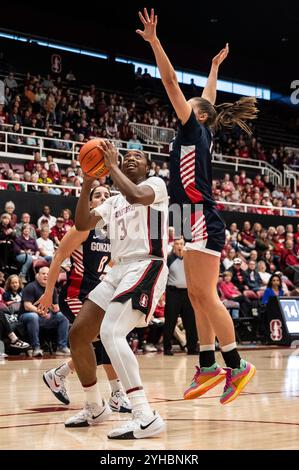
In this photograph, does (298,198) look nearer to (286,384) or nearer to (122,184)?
(286,384)

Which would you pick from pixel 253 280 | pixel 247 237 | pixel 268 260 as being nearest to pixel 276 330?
pixel 253 280

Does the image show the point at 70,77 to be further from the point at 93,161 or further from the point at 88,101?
the point at 93,161

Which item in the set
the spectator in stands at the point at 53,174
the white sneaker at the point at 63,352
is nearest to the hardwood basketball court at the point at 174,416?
the white sneaker at the point at 63,352

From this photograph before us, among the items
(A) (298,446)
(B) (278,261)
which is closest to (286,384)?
(A) (298,446)

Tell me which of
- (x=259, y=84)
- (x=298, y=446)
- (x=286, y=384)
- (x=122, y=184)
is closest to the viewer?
(x=298, y=446)

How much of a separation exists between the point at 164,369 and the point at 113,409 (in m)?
4.08

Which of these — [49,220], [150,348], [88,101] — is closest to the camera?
[150,348]

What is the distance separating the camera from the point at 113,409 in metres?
5.95

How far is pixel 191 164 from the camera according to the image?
562 centimetres

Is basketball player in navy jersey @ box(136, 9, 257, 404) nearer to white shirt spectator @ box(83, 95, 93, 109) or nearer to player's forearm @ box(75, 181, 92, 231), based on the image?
player's forearm @ box(75, 181, 92, 231)

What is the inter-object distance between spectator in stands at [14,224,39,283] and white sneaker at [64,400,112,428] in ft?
26.9

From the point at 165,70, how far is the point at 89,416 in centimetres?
241

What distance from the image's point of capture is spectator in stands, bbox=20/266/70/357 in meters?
11.7

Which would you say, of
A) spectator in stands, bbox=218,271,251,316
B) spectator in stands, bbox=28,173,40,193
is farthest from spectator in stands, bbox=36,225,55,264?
spectator in stands, bbox=218,271,251,316
